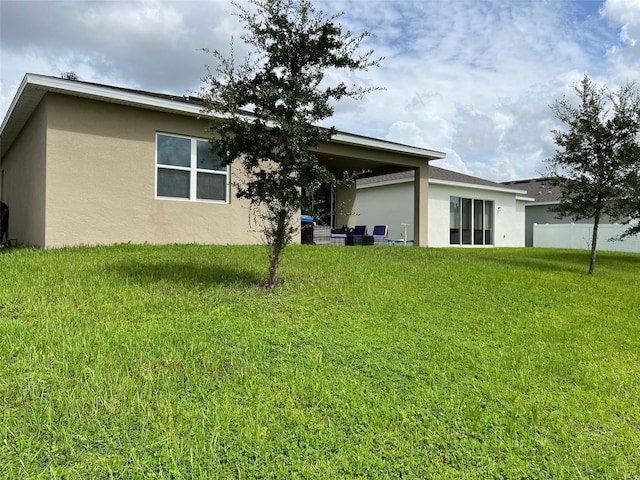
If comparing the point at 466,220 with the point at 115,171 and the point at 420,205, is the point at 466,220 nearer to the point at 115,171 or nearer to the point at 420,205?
the point at 420,205

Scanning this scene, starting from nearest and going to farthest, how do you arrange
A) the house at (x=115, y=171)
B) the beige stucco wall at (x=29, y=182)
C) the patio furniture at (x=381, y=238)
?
the house at (x=115, y=171)
the beige stucco wall at (x=29, y=182)
the patio furniture at (x=381, y=238)

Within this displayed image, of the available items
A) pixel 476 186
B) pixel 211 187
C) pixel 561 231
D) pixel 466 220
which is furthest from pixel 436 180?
pixel 211 187

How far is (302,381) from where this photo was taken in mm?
3490

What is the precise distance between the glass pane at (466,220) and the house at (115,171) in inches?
484

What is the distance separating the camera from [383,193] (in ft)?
67.7

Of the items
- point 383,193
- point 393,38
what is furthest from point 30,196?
point 383,193

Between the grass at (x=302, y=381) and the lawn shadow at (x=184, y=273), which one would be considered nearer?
the grass at (x=302, y=381)

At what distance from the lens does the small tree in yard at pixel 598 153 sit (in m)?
10.0

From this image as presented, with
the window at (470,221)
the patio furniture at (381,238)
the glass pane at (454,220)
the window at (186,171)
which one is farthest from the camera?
the window at (470,221)

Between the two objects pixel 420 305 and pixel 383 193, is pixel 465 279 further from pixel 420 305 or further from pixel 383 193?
pixel 383 193

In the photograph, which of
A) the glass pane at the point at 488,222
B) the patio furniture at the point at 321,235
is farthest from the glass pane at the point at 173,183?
the glass pane at the point at 488,222

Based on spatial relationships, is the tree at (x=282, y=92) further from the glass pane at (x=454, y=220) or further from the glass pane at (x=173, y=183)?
the glass pane at (x=454, y=220)

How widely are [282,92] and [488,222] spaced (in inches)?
726

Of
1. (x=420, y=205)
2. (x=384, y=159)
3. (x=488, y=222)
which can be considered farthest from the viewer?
(x=488, y=222)
